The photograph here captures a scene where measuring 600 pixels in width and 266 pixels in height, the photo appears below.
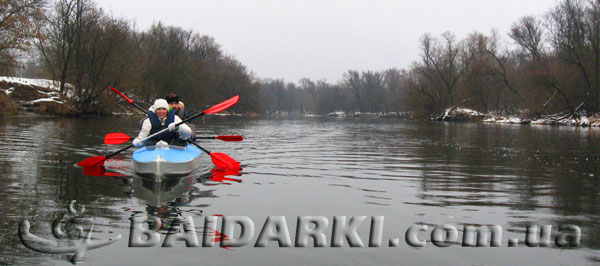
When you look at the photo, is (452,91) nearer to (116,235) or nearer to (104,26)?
(104,26)

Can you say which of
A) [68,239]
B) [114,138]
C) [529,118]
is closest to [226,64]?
[529,118]

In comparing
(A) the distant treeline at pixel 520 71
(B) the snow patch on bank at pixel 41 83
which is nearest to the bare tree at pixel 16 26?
(B) the snow patch on bank at pixel 41 83

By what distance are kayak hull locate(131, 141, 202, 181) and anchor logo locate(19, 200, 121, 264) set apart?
8.53ft

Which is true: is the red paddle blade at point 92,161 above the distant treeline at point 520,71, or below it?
below

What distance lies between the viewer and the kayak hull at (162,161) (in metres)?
7.89

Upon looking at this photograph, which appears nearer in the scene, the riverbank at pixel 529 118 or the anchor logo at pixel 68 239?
the anchor logo at pixel 68 239

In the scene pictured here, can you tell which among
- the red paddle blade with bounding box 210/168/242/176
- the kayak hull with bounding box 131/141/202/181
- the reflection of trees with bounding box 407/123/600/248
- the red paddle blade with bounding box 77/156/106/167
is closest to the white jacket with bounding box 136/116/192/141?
the kayak hull with bounding box 131/141/202/181

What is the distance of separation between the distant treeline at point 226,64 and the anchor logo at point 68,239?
24636mm

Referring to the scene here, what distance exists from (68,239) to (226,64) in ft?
265

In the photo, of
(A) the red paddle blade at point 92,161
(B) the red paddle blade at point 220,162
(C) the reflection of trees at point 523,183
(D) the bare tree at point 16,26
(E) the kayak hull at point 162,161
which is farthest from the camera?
(D) the bare tree at point 16,26

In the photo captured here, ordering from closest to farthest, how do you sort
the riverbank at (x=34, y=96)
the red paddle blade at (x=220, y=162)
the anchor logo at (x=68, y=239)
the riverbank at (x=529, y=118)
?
1. the anchor logo at (x=68, y=239)
2. the red paddle blade at (x=220, y=162)
3. the riverbank at (x=34, y=96)
4. the riverbank at (x=529, y=118)

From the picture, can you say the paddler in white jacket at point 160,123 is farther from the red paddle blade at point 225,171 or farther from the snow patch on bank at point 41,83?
the snow patch on bank at point 41,83

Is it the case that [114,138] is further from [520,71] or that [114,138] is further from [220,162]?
[520,71]

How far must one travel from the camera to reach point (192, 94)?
58969 mm
